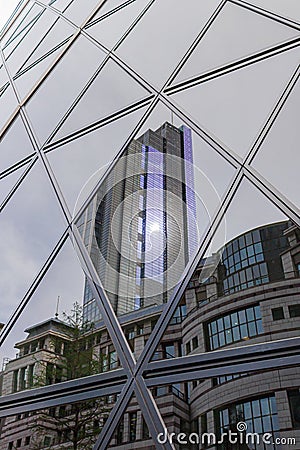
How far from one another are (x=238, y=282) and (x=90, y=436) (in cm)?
228

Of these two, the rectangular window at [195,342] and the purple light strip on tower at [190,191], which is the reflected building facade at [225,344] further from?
the purple light strip on tower at [190,191]

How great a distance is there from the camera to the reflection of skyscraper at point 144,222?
236 inches

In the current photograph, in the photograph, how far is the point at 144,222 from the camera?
22.1ft

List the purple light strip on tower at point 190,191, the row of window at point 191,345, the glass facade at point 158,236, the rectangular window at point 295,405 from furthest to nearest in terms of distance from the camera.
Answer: the purple light strip on tower at point 190,191 < the row of window at point 191,345 < the glass facade at point 158,236 < the rectangular window at point 295,405

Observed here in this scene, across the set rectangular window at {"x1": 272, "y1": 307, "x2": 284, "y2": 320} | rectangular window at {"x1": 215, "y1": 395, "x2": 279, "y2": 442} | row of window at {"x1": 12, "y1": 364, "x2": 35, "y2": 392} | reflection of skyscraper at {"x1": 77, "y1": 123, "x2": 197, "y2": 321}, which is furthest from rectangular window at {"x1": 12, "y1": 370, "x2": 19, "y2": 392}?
rectangular window at {"x1": 272, "y1": 307, "x2": 284, "y2": 320}

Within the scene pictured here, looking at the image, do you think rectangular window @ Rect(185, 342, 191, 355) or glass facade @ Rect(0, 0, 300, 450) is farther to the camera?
rectangular window @ Rect(185, 342, 191, 355)

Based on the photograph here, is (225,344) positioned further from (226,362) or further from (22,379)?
(22,379)

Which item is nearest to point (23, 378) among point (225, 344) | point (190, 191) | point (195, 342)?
point (195, 342)

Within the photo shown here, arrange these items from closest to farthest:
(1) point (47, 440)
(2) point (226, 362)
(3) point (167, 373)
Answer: (2) point (226, 362) → (3) point (167, 373) → (1) point (47, 440)

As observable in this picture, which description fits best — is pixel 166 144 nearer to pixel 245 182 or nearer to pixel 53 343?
pixel 245 182

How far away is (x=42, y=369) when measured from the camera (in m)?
6.35

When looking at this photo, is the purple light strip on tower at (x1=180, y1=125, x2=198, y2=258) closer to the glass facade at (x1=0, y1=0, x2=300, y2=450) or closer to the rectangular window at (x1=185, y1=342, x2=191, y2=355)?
the glass facade at (x1=0, y1=0, x2=300, y2=450)

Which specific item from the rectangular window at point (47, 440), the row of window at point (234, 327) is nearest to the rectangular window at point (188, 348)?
the row of window at point (234, 327)

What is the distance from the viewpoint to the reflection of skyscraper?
5996mm
